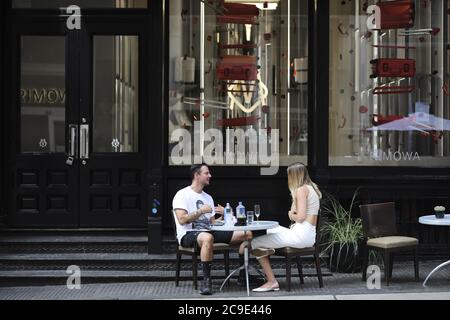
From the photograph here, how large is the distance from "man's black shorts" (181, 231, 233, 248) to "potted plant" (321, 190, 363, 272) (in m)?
1.39

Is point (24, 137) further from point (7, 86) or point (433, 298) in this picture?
point (433, 298)

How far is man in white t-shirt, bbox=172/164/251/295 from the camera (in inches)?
356

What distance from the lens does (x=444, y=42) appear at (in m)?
11.1

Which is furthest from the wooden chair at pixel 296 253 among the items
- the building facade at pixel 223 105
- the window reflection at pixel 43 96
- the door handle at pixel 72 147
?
the window reflection at pixel 43 96

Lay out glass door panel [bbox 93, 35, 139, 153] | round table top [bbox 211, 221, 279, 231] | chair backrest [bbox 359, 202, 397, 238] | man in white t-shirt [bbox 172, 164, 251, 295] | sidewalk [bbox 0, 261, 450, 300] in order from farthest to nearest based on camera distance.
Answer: glass door panel [bbox 93, 35, 139, 153]
chair backrest [bbox 359, 202, 397, 238]
man in white t-shirt [bbox 172, 164, 251, 295]
round table top [bbox 211, 221, 279, 231]
sidewalk [bbox 0, 261, 450, 300]

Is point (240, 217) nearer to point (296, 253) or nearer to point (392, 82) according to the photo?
point (296, 253)

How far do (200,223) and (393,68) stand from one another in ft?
11.6

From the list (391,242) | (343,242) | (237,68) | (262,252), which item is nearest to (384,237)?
(391,242)

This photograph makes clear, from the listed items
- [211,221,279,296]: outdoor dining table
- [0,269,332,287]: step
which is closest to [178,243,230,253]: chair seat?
[211,221,279,296]: outdoor dining table

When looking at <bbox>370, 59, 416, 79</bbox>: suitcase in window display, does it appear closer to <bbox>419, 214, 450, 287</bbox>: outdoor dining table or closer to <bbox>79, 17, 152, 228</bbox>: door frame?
<bbox>419, 214, 450, 287</bbox>: outdoor dining table

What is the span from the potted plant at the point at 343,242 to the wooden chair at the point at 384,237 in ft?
0.56

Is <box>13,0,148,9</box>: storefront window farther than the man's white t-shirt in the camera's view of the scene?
Yes

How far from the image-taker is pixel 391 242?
9461 millimetres
